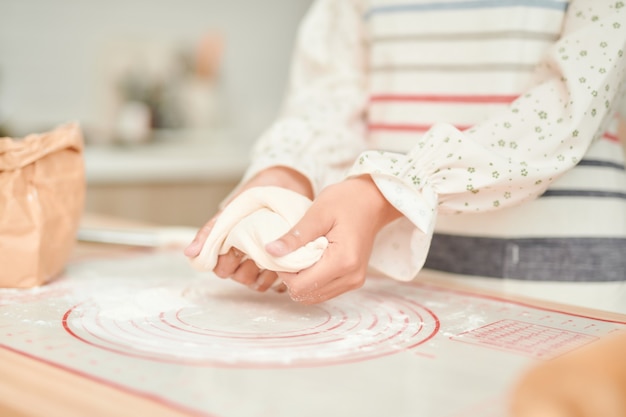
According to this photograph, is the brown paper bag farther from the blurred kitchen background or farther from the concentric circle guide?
the blurred kitchen background

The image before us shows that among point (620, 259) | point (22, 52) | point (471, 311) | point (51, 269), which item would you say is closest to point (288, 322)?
point (471, 311)

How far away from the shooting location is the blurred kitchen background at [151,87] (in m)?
1.85

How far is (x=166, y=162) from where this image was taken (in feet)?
6.06

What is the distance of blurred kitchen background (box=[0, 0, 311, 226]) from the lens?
185 centimetres

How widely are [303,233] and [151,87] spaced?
179cm

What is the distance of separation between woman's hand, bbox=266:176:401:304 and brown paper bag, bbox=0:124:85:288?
0.81 ft

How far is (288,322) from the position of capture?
0.54m

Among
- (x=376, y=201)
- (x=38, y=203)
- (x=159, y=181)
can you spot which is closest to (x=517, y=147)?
(x=376, y=201)

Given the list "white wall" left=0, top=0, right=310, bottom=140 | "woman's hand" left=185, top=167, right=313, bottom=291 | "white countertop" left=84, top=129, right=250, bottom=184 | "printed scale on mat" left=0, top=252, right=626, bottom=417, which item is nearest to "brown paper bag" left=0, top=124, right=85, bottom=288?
"printed scale on mat" left=0, top=252, right=626, bottom=417

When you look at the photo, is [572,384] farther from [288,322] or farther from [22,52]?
[22,52]

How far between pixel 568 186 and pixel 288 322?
338mm

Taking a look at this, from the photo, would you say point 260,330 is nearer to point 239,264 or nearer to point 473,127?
point 239,264

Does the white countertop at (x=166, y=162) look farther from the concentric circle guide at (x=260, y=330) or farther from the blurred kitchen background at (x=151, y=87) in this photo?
the concentric circle guide at (x=260, y=330)

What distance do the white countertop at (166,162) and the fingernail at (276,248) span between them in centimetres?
120
